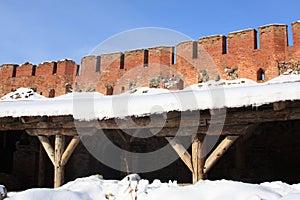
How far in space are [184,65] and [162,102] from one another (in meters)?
8.20

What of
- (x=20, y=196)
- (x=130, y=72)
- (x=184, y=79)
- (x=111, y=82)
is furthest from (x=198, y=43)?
(x=20, y=196)

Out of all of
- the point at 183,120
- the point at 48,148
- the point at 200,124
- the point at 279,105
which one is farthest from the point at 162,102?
the point at 48,148

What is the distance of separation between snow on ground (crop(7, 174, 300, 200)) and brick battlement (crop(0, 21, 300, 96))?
335 inches

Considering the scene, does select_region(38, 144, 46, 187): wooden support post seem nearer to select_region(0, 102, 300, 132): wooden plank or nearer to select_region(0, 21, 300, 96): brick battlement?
select_region(0, 102, 300, 132): wooden plank

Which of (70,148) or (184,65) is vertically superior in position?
(184,65)

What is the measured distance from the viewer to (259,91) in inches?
259

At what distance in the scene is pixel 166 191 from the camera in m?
5.81

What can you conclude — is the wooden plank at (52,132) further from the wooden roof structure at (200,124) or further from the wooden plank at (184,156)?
the wooden plank at (184,156)

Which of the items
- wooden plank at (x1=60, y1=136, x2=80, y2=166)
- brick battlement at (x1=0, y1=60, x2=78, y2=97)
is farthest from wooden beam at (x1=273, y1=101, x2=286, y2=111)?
brick battlement at (x1=0, y1=60, x2=78, y2=97)

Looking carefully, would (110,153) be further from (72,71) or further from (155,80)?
(72,71)

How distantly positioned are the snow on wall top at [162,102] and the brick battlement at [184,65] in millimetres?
6619

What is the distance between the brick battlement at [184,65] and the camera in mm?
13703

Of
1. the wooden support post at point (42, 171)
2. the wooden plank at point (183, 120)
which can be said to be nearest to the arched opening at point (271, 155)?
the wooden plank at point (183, 120)

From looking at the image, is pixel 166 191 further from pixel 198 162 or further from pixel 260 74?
pixel 260 74
